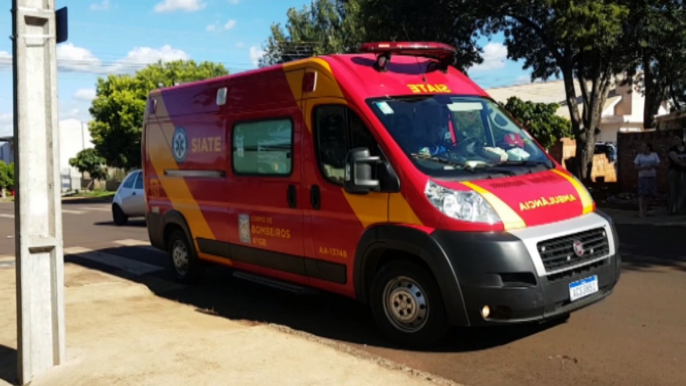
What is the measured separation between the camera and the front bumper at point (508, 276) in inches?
202

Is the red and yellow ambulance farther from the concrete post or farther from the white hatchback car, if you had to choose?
the white hatchback car

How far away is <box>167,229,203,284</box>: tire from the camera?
8727 mm

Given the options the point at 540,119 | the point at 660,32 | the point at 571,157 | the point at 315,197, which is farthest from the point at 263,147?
the point at 571,157

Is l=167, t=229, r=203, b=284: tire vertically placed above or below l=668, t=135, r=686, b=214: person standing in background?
below

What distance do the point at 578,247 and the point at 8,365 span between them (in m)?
4.74

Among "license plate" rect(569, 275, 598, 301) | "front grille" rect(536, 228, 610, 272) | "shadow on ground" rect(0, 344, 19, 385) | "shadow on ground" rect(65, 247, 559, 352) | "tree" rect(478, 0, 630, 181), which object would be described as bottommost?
Answer: "shadow on ground" rect(0, 344, 19, 385)

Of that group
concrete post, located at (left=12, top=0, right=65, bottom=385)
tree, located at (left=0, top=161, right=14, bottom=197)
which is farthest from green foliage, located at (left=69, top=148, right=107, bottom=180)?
concrete post, located at (left=12, top=0, right=65, bottom=385)

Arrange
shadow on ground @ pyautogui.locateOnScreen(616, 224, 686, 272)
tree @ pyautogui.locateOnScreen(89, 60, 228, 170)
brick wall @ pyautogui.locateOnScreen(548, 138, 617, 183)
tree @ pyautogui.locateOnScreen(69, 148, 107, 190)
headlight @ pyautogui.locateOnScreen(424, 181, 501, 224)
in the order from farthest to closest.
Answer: tree @ pyautogui.locateOnScreen(69, 148, 107, 190), tree @ pyautogui.locateOnScreen(89, 60, 228, 170), brick wall @ pyautogui.locateOnScreen(548, 138, 617, 183), shadow on ground @ pyautogui.locateOnScreen(616, 224, 686, 272), headlight @ pyautogui.locateOnScreen(424, 181, 501, 224)

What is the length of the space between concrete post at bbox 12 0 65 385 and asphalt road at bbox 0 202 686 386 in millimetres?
2385

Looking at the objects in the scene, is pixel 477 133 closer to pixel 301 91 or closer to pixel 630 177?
pixel 301 91

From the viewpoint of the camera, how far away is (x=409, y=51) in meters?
6.54

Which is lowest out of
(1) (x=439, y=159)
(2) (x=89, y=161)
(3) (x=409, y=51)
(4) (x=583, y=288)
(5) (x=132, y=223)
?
(5) (x=132, y=223)

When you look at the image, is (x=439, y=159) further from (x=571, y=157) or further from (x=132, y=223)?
(x=571, y=157)

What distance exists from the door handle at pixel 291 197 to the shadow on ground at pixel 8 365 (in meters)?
2.78
